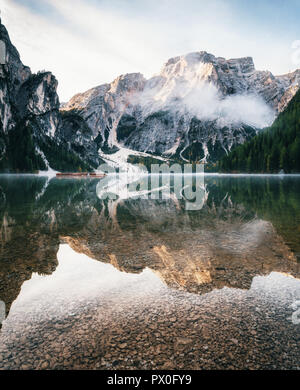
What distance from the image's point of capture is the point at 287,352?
4.48 m

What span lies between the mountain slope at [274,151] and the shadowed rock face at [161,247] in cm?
11421

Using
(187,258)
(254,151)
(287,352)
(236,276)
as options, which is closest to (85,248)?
(187,258)

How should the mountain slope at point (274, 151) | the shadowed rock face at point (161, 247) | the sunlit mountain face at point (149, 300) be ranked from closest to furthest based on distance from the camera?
the sunlit mountain face at point (149, 300)
the shadowed rock face at point (161, 247)
the mountain slope at point (274, 151)

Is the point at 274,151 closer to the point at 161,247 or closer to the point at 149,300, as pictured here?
the point at 161,247

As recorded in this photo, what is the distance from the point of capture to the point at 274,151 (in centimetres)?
12275

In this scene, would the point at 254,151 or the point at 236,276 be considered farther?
the point at 254,151

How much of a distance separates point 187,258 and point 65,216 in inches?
475

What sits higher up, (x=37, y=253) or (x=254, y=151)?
(x=254, y=151)

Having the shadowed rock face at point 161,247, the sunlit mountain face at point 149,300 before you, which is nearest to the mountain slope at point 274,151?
the shadowed rock face at point 161,247

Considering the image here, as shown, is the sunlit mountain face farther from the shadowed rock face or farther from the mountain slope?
the mountain slope

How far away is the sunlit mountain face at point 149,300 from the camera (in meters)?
4.51

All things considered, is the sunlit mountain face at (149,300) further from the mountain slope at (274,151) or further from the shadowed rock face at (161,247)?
the mountain slope at (274,151)
